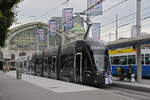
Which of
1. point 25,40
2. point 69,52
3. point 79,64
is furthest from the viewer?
point 25,40

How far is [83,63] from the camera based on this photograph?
18359mm

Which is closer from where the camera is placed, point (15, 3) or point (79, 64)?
point (15, 3)

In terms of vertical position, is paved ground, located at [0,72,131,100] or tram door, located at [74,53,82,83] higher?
tram door, located at [74,53,82,83]

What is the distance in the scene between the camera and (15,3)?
8.02 metres

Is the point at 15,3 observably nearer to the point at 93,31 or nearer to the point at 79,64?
the point at 79,64

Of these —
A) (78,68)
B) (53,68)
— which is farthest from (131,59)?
(78,68)

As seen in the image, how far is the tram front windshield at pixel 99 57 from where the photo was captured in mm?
17797

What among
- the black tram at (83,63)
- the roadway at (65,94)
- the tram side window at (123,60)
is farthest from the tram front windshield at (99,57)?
the tram side window at (123,60)

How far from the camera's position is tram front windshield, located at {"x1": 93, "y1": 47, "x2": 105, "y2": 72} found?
1780cm

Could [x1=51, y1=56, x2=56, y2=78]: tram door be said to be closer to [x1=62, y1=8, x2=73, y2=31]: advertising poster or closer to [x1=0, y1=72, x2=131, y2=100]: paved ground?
[x1=62, y1=8, x2=73, y2=31]: advertising poster

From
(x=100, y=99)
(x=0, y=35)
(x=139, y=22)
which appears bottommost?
(x=100, y=99)

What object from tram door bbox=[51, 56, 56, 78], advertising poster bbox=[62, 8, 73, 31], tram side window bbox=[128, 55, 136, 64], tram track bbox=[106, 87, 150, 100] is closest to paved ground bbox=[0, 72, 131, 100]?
tram track bbox=[106, 87, 150, 100]

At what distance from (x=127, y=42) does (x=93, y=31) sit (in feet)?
41.9

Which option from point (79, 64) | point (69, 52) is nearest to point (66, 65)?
point (69, 52)
